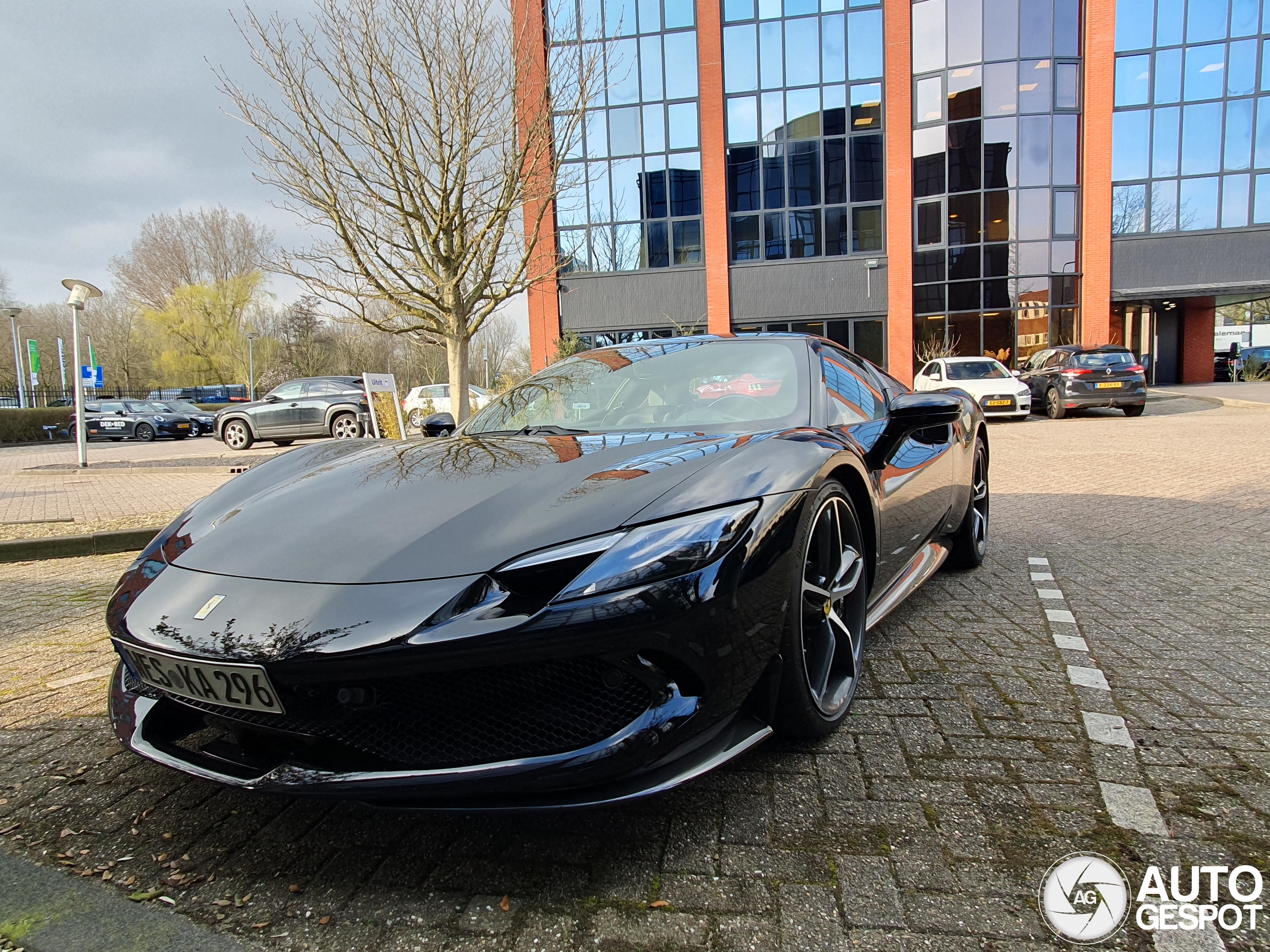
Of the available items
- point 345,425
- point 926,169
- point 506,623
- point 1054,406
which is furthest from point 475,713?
point 926,169

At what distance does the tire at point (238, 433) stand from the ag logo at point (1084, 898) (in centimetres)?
1779

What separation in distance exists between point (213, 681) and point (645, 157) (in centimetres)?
2420

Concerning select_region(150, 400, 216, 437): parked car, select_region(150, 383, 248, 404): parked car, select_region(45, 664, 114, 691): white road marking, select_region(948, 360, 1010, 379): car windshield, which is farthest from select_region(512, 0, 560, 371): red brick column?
select_region(150, 383, 248, 404): parked car

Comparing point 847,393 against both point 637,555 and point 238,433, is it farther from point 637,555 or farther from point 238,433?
point 238,433

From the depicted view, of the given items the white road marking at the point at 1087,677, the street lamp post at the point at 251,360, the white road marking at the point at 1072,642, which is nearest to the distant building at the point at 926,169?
the white road marking at the point at 1072,642

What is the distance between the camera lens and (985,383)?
15953 mm

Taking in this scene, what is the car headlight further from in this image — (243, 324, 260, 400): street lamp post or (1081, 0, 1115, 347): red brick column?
(243, 324, 260, 400): street lamp post

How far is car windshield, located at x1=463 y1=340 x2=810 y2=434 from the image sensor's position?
2553 mm

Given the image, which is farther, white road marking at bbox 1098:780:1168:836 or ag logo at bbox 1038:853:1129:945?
white road marking at bbox 1098:780:1168:836

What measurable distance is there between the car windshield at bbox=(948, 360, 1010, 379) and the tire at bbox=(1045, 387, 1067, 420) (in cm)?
97

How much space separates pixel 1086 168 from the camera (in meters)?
22.1

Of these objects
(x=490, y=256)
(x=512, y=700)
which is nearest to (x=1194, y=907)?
(x=512, y=700)

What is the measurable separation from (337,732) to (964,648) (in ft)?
7.57

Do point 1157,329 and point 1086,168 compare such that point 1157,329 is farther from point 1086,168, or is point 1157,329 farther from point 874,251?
point 874,251
